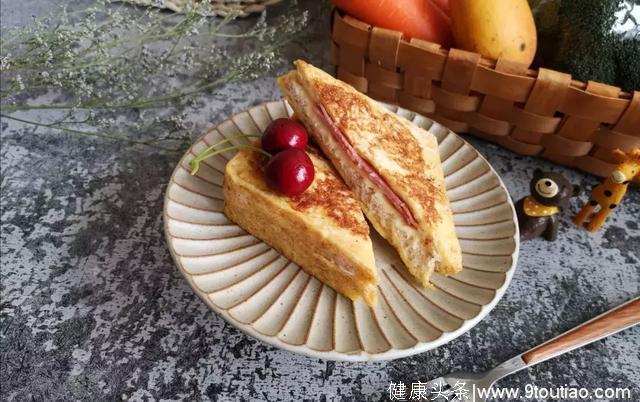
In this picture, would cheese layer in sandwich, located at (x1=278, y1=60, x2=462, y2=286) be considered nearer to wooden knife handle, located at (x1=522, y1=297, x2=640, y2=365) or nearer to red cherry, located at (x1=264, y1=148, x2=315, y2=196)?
red cherry, located at (x1=264, y1=148, x2=315, y2=196)

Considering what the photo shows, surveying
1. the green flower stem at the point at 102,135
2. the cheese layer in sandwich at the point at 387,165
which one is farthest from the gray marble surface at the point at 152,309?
the cheese layer in sandwich at the point at 387,165

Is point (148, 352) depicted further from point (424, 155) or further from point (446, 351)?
point (424, 155)

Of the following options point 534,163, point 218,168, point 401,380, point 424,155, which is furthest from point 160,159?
point 534,163

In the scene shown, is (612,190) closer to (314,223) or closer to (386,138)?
(386,138)

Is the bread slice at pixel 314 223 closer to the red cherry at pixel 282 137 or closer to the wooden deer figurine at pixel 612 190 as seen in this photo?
the red cherry at pixel 282 137

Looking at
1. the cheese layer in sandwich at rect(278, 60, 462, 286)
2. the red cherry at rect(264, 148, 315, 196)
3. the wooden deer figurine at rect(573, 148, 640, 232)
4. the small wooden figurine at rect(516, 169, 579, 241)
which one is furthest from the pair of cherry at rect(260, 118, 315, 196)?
the wooden deer figurine at rect(573, 148, 640, 232)

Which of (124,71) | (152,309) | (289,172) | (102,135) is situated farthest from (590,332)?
(124,71)

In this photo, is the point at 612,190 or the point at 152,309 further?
the point at 612,190
